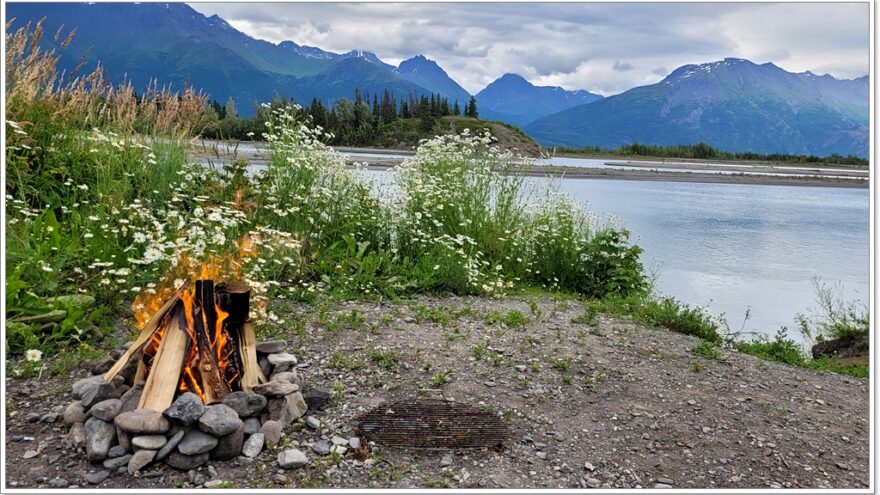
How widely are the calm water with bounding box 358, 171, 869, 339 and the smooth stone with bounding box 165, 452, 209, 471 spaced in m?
6.22

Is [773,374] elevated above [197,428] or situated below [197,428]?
below

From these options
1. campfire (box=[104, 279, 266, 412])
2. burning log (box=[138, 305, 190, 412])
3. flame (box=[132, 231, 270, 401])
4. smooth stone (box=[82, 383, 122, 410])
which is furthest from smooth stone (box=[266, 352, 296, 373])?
smooth stone (box=[82, 383, 122, 410])

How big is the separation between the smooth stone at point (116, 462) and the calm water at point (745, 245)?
247 inches

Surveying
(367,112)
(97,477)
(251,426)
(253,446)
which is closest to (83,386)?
(97,477)

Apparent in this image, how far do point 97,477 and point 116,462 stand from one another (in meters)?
0.12

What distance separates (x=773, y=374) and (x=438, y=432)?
3.59 m

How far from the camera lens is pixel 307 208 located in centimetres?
817

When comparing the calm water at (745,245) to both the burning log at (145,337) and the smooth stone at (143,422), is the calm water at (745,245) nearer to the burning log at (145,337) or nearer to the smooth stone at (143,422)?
the burning log at (145,337)

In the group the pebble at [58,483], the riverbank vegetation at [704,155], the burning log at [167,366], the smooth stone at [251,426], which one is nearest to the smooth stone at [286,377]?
the smooth stone at [251,426]

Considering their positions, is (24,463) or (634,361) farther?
(634,361)

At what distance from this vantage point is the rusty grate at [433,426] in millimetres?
3938

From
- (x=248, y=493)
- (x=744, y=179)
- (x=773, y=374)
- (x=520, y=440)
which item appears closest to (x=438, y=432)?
(x=520, y=440)

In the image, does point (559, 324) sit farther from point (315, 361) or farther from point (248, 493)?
point (248, 493)

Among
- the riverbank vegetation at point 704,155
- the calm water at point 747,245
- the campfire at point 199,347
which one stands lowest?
the calm water at point 747,245
